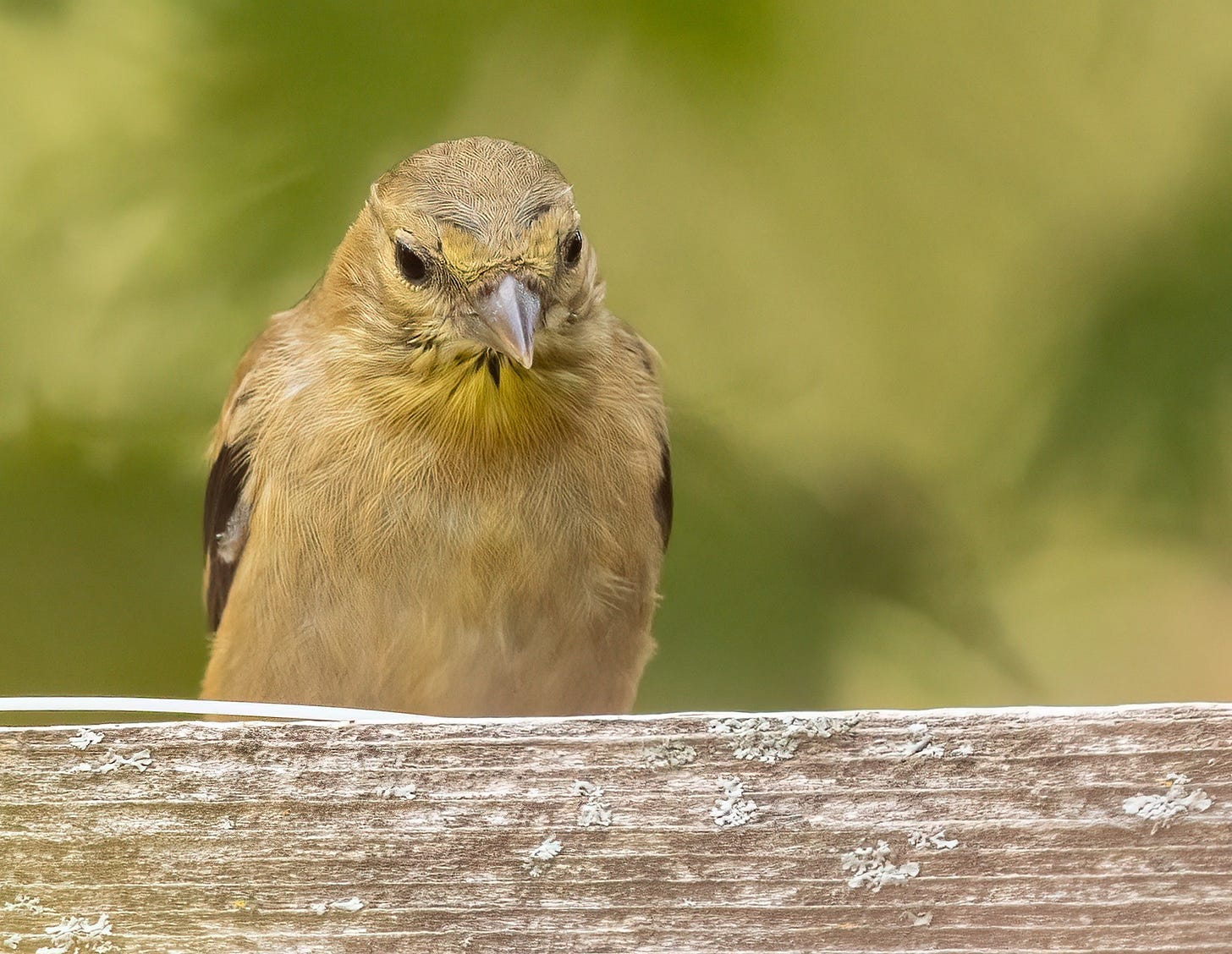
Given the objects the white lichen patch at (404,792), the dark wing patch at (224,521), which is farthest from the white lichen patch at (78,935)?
the dark wing patch at (224,521)

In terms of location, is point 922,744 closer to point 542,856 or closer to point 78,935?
point 542,856

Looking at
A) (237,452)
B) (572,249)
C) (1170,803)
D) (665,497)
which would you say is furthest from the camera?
(665,497)

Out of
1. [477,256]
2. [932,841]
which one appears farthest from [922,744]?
[477,256]

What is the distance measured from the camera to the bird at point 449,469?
1779mm

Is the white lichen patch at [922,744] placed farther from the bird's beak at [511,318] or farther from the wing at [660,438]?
the wing at [660,438]

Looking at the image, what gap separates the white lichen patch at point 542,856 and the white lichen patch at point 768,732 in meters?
0.16

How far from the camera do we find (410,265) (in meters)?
1.82

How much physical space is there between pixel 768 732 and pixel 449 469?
83cm

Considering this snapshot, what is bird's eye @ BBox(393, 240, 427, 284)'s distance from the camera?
180cm

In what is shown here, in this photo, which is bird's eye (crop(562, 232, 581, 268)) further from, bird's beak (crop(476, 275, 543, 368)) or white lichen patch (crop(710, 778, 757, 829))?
white lichen patch (crop(710, 778, 757, 829))

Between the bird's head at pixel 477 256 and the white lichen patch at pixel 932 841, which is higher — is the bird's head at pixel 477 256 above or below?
above

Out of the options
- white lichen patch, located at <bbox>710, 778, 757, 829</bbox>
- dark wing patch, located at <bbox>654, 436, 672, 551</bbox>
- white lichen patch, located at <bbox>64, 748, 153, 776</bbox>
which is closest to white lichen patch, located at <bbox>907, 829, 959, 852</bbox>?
white lichen patch, located at <bbox>710, 778, 757, 829</bbox>

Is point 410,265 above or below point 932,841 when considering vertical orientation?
above

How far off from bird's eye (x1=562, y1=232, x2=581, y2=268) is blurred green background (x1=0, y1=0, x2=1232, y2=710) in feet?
1.53
